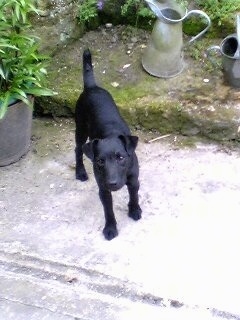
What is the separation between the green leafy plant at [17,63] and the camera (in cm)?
423

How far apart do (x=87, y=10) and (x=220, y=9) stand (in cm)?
99

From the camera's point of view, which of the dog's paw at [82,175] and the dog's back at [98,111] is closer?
the dog's back at [98,111]

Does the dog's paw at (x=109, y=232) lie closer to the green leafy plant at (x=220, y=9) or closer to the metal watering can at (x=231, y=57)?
the metal watering can at (x=231, y=57)

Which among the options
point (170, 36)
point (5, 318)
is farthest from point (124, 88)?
point (5, 318)

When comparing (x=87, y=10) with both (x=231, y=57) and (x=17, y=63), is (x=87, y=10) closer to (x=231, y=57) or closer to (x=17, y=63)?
(x=17, y=63)

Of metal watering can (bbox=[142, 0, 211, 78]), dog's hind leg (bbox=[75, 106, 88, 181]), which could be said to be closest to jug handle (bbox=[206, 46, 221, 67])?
metal watering can (bbox=[142, 0, 211, 78])

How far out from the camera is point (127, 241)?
392 centimetres

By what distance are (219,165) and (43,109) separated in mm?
1390

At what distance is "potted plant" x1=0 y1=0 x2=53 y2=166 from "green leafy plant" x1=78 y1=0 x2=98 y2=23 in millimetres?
707

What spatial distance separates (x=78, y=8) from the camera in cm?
524

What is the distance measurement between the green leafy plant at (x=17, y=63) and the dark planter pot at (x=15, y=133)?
0.26 feet

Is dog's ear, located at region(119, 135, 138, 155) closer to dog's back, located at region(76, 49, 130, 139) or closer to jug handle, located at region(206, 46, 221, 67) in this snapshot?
dog's back, located at region(76, 49, 130, 139)

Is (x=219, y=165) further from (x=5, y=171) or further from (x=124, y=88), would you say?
(x=5, y=171)

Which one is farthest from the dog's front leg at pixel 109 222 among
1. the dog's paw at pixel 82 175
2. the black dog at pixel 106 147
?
the dog's paw at pixel 82 175
